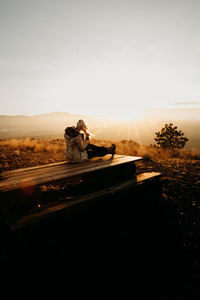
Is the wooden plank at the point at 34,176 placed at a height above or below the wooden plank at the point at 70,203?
above

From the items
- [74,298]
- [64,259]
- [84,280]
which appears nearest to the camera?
[74,298]

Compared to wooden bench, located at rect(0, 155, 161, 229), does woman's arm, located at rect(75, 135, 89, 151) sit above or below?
above

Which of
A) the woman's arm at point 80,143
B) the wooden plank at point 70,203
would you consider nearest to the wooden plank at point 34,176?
the wooden plank at point 70,203

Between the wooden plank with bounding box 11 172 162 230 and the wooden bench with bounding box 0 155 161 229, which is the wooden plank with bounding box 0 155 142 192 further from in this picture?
the wooden plank with bounding box 11 172 162 230

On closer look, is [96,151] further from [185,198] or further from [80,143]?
[185,198]

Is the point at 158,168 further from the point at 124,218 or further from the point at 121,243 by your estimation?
the point at 121,243

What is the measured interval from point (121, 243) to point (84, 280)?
0.79m

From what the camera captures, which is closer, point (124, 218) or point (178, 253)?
point (178, 253)

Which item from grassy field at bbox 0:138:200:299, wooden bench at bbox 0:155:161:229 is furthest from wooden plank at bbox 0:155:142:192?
grassy field at bbox 0:138:200:299

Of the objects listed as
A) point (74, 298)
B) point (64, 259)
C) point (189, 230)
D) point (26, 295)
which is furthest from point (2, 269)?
point (189, 230)

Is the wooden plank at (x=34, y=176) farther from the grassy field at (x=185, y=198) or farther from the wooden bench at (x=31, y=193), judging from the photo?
the grassy field at (x=185, y=198)

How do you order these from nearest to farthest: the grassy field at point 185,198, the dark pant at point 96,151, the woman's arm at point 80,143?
the grassy field at point 185,198, the woman's arm at point 80,143, the dark pant at point 96,151

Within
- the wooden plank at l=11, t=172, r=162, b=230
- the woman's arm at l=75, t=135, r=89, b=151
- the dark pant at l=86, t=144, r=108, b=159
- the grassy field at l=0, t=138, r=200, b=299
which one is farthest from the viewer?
the dark pant at l=86, t=144, r=108, b=159

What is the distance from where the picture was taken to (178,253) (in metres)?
2.46
